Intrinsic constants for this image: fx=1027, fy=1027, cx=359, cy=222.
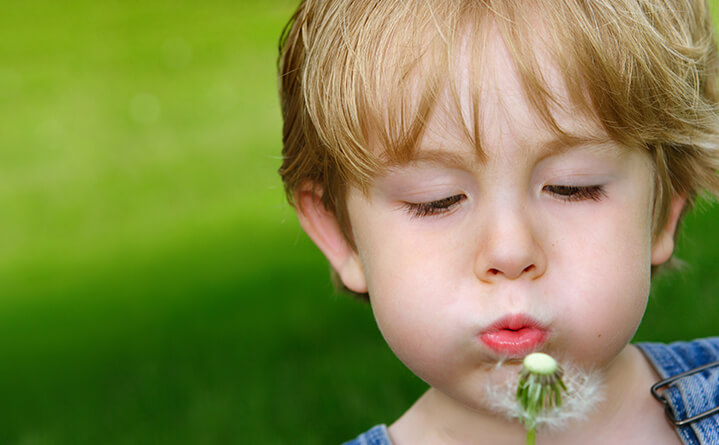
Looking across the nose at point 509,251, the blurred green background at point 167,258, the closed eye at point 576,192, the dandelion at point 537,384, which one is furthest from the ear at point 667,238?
the blurred green background at point 167,258

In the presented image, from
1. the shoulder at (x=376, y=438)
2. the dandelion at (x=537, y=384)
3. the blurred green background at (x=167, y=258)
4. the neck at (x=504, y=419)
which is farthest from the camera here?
Answer: the blurred green background at (x=167, y=258)

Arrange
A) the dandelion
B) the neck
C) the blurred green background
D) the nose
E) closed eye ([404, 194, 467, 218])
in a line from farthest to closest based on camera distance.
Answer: the blurred green background
the neck
closed eye ([404, 194, 467, 218])
the nose
the dandelion

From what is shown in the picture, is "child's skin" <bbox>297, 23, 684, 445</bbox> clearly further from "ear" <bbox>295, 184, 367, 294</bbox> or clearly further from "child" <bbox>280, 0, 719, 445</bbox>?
"ear" <bbox>295, 184, 367, 294</bbox>

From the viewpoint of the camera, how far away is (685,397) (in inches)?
78.4

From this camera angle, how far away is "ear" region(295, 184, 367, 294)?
2.03m

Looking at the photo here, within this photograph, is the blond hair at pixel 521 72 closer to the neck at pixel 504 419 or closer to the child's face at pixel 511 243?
the child's face at pixel 511 243

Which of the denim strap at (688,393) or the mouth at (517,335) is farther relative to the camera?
the denim strap at (688,393)

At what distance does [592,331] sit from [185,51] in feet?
12.5

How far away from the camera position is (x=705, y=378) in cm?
207

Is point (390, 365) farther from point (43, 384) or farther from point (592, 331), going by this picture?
point (592, 331)

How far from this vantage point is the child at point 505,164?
1.64m

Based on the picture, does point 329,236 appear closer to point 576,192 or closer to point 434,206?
point 434,206

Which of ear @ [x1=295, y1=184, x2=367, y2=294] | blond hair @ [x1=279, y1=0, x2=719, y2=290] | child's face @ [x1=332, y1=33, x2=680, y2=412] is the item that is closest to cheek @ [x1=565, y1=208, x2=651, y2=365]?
child's face @ [x1=332, y1=33, x2=680, y2=412]

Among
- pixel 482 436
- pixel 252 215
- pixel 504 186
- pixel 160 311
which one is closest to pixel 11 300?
pixel 160 311
